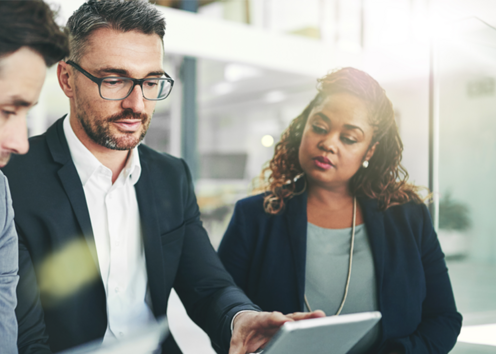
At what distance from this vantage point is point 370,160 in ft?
6.56

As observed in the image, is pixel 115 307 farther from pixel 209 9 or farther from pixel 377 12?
pixel 377 12

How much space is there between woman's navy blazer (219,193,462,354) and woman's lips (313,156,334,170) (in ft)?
0.61

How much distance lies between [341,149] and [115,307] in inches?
37.9

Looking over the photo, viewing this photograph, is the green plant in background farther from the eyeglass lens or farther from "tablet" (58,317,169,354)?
the eyeglass lens

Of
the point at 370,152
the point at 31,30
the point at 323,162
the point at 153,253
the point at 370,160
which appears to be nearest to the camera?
the point at 31,30

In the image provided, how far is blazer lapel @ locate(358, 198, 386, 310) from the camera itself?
1739 mm

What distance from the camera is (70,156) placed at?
1.46 metres

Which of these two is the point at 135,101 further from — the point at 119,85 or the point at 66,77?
the point at 66,77

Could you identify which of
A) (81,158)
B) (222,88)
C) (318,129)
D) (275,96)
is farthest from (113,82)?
(275,96)

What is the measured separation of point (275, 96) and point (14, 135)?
7721 mm

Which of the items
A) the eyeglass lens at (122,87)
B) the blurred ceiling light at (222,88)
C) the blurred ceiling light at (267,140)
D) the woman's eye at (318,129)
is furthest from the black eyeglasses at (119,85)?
the blurred ceiling light at (267,140)

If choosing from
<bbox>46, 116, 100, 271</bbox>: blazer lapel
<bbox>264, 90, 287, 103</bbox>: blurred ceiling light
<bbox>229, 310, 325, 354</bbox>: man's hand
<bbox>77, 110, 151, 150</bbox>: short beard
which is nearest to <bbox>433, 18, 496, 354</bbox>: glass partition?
<bbox>229, 310, 325, 354</bbox>: man's hand

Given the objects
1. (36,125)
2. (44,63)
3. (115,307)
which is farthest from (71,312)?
(36,125)

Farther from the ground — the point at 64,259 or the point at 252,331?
the point at 64,259
